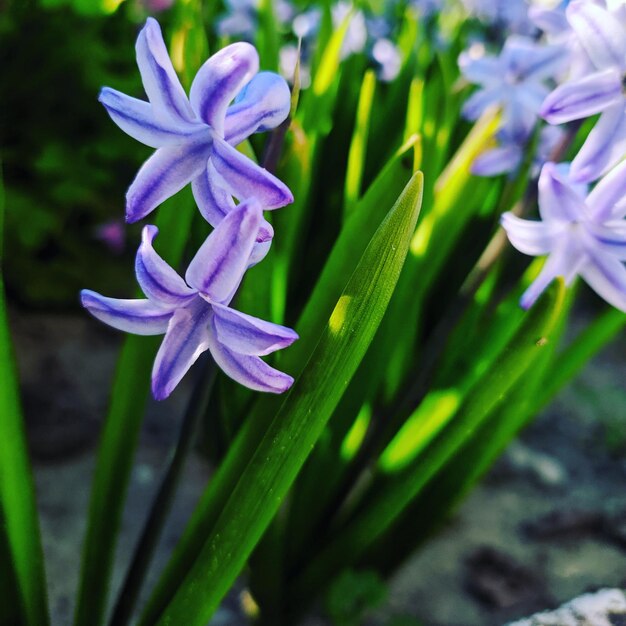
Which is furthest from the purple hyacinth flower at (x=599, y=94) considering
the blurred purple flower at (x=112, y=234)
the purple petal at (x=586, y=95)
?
the blurred purple flower at (x=112, y=234)

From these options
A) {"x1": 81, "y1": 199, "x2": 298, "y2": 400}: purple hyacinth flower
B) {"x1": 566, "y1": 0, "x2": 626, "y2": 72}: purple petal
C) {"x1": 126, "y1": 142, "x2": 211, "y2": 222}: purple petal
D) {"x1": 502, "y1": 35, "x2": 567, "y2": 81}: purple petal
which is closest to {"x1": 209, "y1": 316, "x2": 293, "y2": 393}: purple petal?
{"x1": 81, "y1": 199, "x2": 298, "y2": 400}: purple hyacinth flower

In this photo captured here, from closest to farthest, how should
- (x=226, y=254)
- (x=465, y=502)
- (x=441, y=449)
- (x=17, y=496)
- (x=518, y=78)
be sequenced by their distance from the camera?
(x=226, y=254)
(x=17, y=496)
(x=441, y=449)
(x=518, y=78)
(x=465, y=502)

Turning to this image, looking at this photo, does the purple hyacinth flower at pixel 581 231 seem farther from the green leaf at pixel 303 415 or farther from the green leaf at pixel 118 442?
the green leaf at pixel 118 442

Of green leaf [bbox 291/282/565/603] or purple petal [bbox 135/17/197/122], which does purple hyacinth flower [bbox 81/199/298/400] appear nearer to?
purple petal [bbox 135/17/197/122]

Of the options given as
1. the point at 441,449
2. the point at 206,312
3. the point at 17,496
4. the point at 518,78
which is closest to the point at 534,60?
the point at 518,78

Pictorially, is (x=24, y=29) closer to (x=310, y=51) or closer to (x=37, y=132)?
(x=37, y=132)

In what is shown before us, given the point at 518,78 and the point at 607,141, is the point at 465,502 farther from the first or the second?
the point at 607,141
